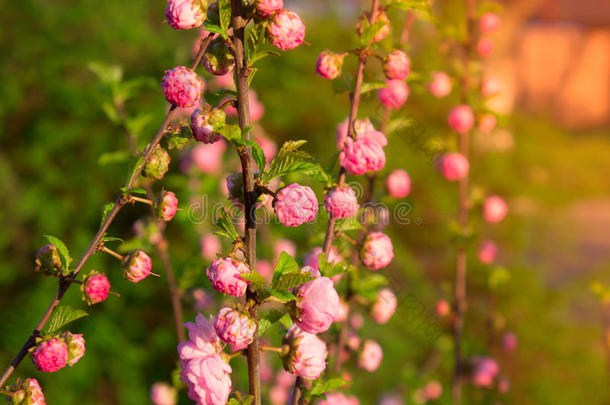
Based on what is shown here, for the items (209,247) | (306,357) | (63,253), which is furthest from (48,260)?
(209,247)

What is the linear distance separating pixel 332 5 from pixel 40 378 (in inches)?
161

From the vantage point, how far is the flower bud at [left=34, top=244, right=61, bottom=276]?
2.26ft

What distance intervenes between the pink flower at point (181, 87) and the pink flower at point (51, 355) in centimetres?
33

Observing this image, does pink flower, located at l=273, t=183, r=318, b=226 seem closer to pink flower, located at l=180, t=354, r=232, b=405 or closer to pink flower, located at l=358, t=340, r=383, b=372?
pink flower, located at l=180, t=354, r=232, b=405

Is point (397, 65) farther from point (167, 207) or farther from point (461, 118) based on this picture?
point (461, 118)

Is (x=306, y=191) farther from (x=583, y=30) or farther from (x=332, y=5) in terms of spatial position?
(x=583, y=30)

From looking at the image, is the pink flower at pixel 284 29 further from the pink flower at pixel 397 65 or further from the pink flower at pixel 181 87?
the pink flower at pixel 397 65

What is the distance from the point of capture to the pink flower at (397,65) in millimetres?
887

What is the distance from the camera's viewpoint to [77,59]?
2.65 meters

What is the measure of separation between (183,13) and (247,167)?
0.19m

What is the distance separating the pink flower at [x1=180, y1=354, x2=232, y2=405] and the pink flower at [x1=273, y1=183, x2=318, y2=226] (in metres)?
0.20

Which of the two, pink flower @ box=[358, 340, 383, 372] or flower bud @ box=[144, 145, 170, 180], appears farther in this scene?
pink flower @ box=[358, 340, 383, 372]

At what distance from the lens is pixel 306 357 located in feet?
2.30

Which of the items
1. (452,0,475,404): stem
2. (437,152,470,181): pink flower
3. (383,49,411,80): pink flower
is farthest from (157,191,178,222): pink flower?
(452,0,475,404): stem
